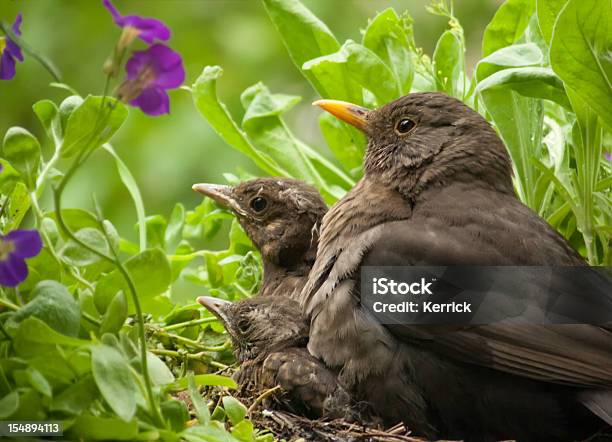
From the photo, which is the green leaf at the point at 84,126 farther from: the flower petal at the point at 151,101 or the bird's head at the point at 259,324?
the bird's head at the point at 259,324

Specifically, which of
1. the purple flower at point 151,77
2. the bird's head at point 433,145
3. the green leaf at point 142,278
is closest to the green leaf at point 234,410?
the green leaf at point 142,278

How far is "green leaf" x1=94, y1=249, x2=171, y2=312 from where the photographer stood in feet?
8.55

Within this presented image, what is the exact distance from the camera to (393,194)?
397 centimetres

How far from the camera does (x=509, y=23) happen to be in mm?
4312

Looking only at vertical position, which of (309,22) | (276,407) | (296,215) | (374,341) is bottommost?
(276,407)

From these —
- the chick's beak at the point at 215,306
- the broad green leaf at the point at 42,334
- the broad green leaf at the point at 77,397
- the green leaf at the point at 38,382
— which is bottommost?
the chick's beak at the point at 215,306

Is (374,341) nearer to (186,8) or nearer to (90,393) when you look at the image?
(90,393)

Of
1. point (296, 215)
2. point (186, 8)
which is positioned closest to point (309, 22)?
point (296, 215)

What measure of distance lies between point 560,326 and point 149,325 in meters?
1.36

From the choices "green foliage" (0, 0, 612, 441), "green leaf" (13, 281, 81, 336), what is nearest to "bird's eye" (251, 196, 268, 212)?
"green foliage" (0, 0, 612, 441)

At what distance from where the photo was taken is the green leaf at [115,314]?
2.44 metres

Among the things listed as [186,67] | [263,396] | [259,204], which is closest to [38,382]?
[263,396]

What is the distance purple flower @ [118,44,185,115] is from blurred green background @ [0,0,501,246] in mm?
3912

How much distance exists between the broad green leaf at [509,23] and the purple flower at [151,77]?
83.7 inches
